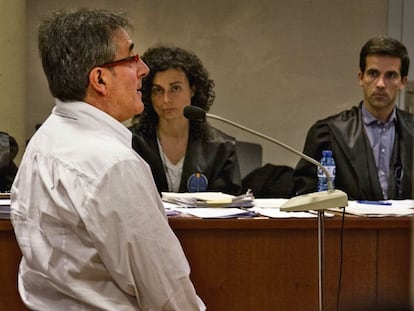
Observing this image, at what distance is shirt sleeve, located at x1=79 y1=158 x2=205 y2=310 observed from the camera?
1480 mm

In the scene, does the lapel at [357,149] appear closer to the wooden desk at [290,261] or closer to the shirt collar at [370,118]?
the shirt collar at [370,118]

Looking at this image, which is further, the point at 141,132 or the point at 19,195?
the point at 141,132

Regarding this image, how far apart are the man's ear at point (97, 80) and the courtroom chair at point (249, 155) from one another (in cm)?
284

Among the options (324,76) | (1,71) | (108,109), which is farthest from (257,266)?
(324,76)

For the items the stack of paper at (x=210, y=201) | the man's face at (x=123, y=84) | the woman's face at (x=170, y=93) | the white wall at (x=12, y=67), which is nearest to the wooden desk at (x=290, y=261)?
the stack of paper at (x=210, y=201)

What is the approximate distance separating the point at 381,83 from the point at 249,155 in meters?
1.53

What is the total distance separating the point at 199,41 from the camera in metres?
4.61

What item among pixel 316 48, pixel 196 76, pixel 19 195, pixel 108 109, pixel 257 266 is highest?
pixel 316 48

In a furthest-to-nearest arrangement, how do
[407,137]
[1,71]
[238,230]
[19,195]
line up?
[1,71] → [407,137] → [238,230] → [19,195]

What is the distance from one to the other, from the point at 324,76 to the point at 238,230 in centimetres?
270

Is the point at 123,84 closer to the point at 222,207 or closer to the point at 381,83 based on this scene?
the point at 222,207

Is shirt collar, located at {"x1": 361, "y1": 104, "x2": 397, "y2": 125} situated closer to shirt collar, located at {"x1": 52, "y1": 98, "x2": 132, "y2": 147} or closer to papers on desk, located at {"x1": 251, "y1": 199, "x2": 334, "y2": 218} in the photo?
papers on desk, located at {"x1": 251, "y1": 199, "x2": 334, "y2": 218}

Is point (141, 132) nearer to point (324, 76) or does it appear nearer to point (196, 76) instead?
point (196, 76)

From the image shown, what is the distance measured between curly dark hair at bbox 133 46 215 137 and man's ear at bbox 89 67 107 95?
5.10 feet
